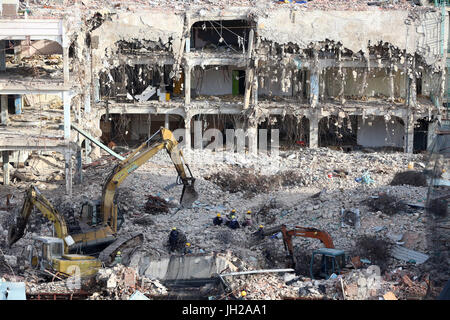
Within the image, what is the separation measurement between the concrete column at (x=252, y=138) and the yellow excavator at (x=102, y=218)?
11.5 metres

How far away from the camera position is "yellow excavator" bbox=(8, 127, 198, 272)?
22.3 meters

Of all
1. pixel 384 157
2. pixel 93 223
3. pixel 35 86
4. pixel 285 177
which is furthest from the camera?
pixel 384 157

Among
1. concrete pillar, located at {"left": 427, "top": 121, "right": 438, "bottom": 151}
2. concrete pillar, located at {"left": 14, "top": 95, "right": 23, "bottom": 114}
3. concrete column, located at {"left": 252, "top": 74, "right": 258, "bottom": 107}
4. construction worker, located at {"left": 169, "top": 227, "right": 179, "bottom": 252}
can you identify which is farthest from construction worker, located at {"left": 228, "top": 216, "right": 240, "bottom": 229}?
concrete pillar, located at {"left": 427, "top": 121, "right": 438, "bottom": 151}

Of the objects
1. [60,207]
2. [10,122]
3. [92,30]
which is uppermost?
[92,30]

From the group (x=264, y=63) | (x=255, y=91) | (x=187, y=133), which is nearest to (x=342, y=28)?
(x=264, y=63)

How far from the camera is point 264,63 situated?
121 feet

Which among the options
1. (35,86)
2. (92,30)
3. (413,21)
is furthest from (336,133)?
(35,86)

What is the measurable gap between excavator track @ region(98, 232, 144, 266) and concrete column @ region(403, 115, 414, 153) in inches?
674

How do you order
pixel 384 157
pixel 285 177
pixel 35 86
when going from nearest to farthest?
pixel 35 86
pixel 285 177
pixel 384 157

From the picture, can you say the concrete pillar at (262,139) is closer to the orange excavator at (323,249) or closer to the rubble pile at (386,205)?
the rubble pile at (386,205)

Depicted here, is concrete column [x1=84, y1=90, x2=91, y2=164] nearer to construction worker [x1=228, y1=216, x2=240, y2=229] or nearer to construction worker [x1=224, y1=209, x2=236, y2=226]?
construction worker [x1=224, y1=209, x2=236, y2=226]

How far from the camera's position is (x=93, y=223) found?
81.5ft

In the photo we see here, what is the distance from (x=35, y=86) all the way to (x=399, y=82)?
1825 cm

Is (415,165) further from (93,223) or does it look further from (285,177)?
(93,223)
